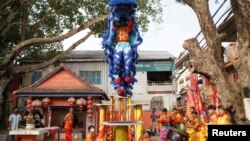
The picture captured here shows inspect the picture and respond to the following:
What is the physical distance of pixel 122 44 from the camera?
707 centimetres

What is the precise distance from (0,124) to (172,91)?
524 inches

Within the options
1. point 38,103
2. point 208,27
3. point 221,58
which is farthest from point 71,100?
point 221,58

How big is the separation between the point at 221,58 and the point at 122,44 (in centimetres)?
211

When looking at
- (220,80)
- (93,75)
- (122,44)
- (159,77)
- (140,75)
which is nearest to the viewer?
(220,80)

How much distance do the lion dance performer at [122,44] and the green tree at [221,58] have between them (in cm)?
121

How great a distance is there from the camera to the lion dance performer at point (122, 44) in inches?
274

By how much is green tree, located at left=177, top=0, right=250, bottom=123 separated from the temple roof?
1062 centimetres

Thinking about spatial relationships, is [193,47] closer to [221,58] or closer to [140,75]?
[221,58]

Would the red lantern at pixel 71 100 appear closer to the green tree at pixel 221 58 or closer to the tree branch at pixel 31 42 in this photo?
the tree branch at pixel 31 42

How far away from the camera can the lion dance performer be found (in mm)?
6949

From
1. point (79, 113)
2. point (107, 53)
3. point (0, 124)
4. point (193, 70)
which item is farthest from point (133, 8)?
point (0, 124)

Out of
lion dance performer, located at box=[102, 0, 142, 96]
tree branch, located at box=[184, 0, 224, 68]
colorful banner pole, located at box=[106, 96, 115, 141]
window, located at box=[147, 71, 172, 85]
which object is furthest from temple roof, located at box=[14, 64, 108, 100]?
window, located at box=[147, 71, 172, 85]

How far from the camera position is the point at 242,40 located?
6.22m

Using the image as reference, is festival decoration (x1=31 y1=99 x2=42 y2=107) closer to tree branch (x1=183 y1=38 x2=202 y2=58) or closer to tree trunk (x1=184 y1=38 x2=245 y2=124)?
tree branch (x1=183 y1=38 x2=202 y2=58)
